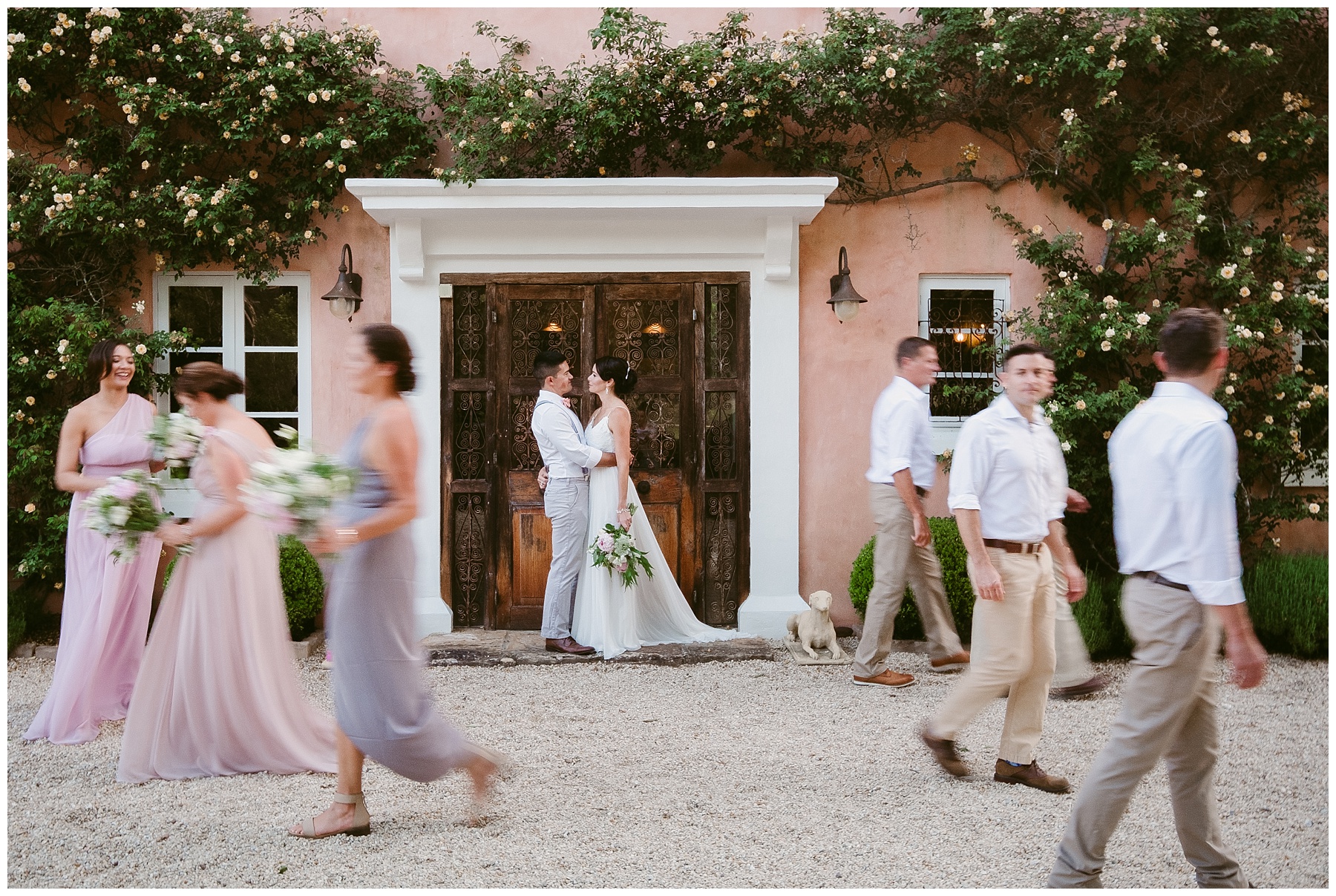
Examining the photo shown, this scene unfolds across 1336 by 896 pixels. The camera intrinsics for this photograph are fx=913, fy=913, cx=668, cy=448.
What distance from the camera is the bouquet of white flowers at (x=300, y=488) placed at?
120 inches

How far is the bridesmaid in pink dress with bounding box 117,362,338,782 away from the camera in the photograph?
3.96 meters

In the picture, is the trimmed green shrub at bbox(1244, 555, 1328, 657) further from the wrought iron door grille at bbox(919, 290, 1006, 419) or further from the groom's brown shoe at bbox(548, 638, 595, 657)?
the groom's brown shoe at bbox(548, 638, 595, 657)

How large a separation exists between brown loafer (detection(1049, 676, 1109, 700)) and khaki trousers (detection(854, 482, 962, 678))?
0.62 meters

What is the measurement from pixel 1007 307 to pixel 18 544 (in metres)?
7.86

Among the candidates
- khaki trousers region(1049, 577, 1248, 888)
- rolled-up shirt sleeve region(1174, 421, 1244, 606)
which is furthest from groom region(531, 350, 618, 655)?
rolled-up shirt sleeve region(1174, 421, 1244, 606)

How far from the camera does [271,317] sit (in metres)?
7.32

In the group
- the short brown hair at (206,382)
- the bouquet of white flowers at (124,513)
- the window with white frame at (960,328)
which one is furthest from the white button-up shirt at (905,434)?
the bouquet of white flowers at (124,513)

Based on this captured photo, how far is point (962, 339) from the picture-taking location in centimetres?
729

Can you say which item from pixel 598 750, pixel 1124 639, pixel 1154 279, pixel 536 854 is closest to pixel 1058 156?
pixel 1154 279

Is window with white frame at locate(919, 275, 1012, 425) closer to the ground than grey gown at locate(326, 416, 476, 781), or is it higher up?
higher up

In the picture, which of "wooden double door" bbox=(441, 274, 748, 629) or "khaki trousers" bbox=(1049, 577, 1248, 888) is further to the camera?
"wooden double door" bbox=(441, 274, 748, 629)

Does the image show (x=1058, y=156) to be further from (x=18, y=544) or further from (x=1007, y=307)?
(x=18, y=544)

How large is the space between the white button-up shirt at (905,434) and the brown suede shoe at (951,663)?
3.56 ft

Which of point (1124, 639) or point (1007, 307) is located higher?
point (1007, 307)
